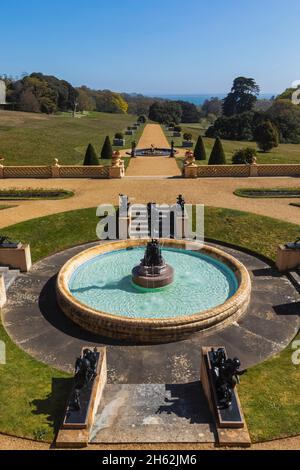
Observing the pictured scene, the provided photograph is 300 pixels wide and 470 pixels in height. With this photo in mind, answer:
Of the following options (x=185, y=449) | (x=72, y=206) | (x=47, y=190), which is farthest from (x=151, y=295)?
(x=47, y=190)

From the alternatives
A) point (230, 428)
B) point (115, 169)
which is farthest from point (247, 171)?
point (230, 428)

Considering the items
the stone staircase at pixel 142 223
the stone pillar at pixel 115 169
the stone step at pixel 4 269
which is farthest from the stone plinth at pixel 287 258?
the stone pillar at pixel 115 169

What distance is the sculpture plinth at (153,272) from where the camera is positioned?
17.4 metres

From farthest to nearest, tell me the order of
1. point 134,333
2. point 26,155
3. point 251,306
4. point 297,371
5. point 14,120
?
1. point 14,120
2. point 26,155
3. point 251,306
4. point 134,333
5. point 297,371

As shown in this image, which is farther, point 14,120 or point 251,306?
point 14,120

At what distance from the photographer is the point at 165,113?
13075 centimetres

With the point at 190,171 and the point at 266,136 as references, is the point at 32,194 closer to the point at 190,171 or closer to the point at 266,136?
the point at 190,171

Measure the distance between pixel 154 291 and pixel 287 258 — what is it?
7455 millimetres

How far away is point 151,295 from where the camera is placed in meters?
17.1

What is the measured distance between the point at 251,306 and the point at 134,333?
570 centimetres

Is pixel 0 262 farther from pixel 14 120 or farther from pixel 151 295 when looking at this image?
pixel 14 120

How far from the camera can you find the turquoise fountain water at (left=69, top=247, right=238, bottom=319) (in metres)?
15.9

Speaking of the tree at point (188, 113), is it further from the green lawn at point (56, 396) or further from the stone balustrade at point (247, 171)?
the green lawn at point (56, 396)

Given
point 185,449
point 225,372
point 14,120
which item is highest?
point 14,120
